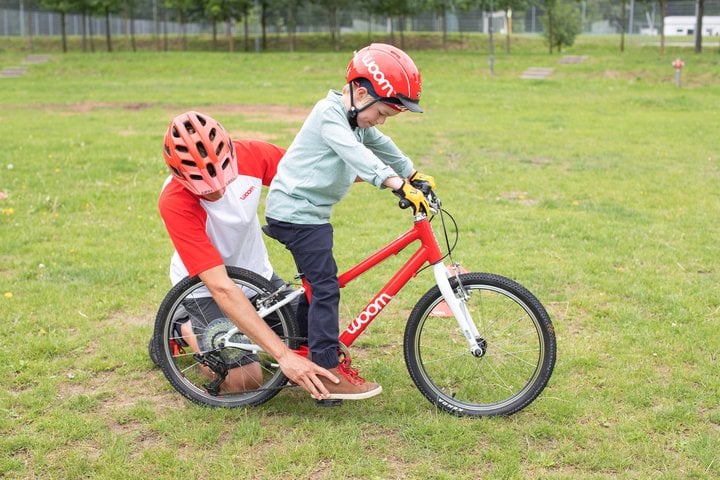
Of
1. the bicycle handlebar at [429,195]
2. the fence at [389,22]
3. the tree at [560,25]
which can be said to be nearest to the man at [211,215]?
the bicycle handlebar at [429,195]

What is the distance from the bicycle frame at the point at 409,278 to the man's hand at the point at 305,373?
0.22 meters

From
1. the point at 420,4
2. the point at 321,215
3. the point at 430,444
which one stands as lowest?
the point at 430,444

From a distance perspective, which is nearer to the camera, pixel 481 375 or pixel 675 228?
pixel 481 375

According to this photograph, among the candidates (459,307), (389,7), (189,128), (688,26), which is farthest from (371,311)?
(688,26)

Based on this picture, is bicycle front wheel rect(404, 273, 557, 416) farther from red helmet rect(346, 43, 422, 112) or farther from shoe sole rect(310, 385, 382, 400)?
red helmet rect(346, 43, 422, 112)

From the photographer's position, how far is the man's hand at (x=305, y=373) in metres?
4.21

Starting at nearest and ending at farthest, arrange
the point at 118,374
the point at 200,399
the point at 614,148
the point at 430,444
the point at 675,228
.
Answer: the point at 430,444, the point at 200,399, the point at 118,374, the point at 675,228, the point at 614,148

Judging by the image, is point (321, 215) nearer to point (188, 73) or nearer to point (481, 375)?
point (481, 375)

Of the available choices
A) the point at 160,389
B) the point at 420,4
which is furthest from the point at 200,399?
the point at 420,4

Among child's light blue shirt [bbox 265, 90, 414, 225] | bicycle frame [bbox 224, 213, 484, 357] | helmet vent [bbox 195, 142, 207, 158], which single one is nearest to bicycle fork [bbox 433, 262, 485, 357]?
bicycle frame [bbox 224, 213, 484, 357]

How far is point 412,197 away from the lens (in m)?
3.76

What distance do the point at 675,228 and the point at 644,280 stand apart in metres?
1.95

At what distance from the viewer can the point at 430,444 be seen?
4.01 m

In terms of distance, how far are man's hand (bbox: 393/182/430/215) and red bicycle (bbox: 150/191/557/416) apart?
0.14 m
